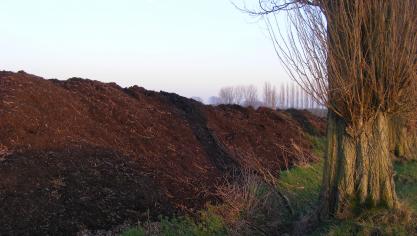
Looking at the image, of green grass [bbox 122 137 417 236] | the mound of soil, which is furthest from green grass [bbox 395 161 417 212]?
the mound of soil

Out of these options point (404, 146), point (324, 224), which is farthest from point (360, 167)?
point (404, 146)

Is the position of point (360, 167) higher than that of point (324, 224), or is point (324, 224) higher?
point (360, 167)

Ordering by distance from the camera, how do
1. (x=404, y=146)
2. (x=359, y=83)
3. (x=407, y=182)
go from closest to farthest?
(x=359, y=83) < (x=407, y=182) < (x=404, y=146)

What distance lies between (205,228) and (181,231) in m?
0.40

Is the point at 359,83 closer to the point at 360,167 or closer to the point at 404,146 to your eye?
the point at 360,167

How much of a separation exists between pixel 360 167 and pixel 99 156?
4084mm

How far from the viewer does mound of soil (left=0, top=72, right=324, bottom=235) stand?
7.65 metres

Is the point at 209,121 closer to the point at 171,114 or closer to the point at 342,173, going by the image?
the point at 171,114

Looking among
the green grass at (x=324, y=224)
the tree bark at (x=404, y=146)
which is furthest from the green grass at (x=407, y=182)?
the green grass at (x=324, y=224)

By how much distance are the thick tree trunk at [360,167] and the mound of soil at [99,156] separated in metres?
2.15

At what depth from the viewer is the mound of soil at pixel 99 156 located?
7.65 m

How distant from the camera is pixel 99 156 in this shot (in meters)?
9.31

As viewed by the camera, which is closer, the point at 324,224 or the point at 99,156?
the point at 324,224

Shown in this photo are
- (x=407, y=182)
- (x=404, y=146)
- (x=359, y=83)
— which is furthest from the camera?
(x=404, y=146)
